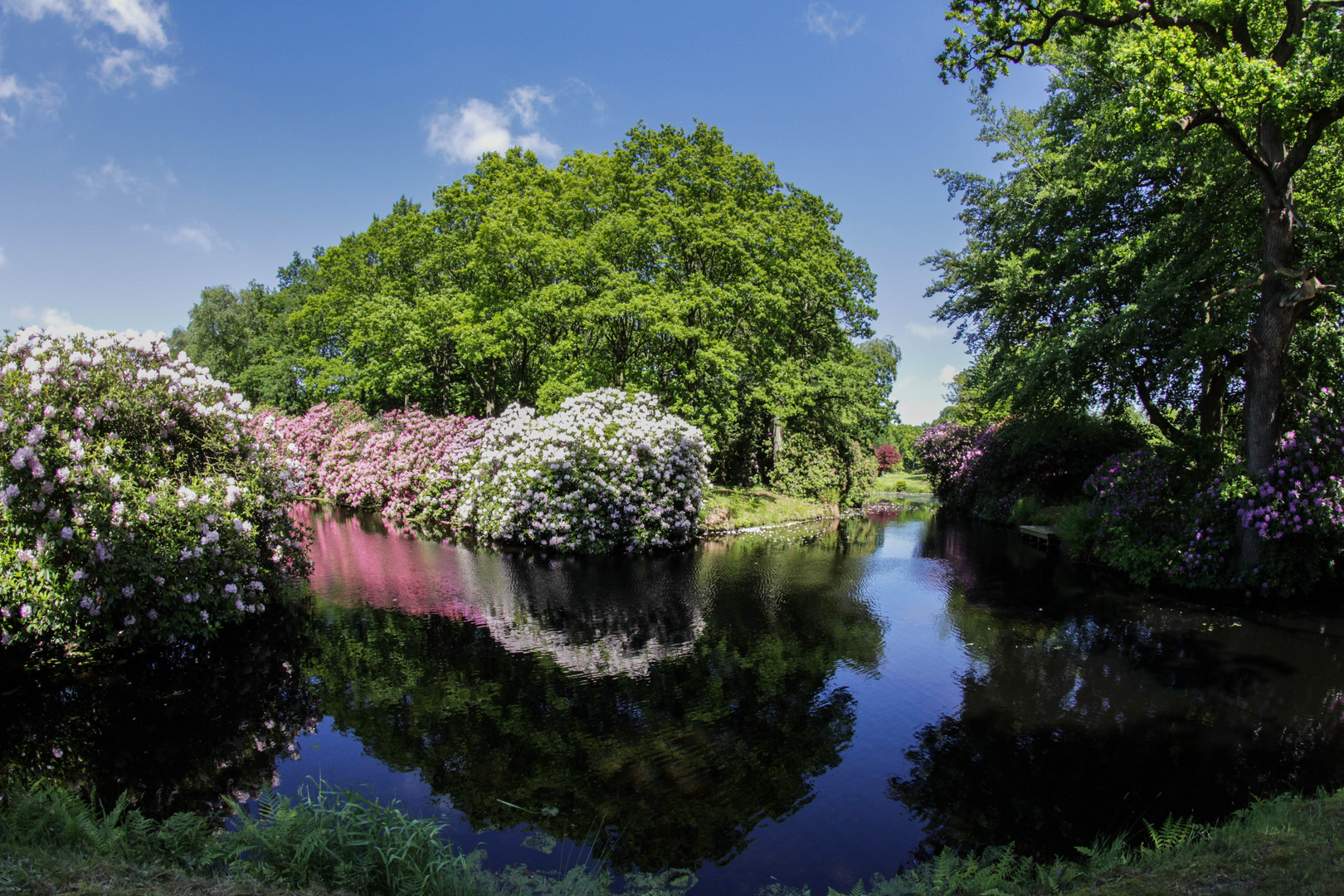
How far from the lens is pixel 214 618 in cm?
970

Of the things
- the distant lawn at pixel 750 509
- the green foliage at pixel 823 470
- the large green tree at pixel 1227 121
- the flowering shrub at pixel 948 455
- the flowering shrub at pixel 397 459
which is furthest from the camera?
the flowering shrub at pixel 948 455

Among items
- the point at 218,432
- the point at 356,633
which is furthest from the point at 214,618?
the point at 218,432

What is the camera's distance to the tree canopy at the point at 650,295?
23234mm

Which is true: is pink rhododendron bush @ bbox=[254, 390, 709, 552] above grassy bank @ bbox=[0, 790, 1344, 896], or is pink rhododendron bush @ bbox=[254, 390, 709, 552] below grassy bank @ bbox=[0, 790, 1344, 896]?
above

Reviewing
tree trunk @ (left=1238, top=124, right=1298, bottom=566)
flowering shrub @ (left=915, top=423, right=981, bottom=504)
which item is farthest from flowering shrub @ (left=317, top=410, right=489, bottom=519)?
flowering shrub @ (left=915, top=423, right=981, bottom=504)

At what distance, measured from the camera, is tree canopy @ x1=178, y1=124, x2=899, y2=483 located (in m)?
23.2

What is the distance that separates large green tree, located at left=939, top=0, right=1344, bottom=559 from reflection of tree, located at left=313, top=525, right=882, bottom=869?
8760 mm

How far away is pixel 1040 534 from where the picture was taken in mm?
21188

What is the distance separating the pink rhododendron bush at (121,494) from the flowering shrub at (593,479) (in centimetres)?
825

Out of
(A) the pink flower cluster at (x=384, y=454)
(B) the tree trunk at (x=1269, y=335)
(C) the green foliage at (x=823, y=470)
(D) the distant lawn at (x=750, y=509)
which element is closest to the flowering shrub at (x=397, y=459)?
(A) the pink flower cluster at (x=384, y=454)

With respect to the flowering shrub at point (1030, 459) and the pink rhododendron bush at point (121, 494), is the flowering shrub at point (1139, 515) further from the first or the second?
the pink rhododendron bush at point (121, 494)

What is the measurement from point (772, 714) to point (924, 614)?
5684 millimetres

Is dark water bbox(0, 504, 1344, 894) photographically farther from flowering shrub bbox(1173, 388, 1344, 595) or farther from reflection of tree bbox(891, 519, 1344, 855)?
flowering shrub bbox(1173, 388, 1344, 595)

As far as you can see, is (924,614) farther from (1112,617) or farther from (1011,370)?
(1011,370)
